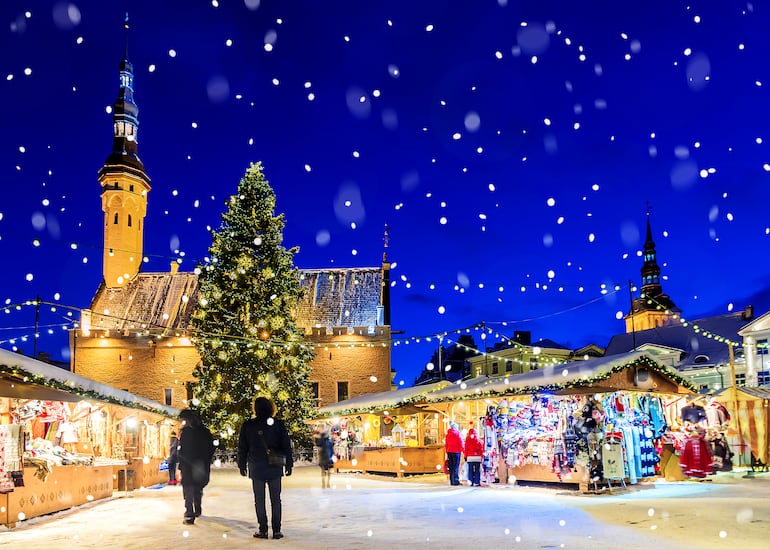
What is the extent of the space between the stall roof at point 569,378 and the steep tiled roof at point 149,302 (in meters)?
25.6

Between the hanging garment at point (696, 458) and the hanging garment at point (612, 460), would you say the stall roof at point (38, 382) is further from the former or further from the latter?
the hanging garment at point (696, 458)

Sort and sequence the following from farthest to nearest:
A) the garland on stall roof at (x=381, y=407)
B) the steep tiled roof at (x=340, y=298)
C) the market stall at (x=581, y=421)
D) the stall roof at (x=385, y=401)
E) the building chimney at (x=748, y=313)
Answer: the building chimney at (x=748, y=313) → the steep tiled roof at (x=340, y=298) → the stall roof at (x=385, y=401) → the garland on stall roof at (x=381, y=407) → the market stall at (x=581, y=421)

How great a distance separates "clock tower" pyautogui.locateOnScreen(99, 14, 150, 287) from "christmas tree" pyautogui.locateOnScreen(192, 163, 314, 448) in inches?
603

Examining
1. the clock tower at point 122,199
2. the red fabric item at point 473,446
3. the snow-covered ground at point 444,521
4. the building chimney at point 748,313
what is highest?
the clock tower at point 122,199

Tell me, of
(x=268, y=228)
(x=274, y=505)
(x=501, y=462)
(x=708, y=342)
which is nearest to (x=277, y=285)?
(x=268, y=228)

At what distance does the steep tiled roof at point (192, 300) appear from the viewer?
41.1 metres

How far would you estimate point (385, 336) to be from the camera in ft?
131

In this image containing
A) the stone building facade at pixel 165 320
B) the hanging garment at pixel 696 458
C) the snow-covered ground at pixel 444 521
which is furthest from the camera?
the stone building facade at pixel 165 320

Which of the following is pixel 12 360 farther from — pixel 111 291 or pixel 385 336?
pixel 111 291

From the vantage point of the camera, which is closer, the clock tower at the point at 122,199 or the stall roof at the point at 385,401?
the stall roof at the point at 385,401

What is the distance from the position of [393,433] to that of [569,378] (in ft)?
44.0

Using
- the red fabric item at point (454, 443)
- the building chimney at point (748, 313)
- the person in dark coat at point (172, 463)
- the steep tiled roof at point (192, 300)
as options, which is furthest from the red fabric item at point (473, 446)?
the building chimney at point (748, 313)

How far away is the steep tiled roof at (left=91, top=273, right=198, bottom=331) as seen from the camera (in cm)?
4153

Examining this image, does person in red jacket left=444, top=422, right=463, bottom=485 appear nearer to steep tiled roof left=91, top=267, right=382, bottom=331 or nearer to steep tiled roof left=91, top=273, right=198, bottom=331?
steep tiled roof left=91, top=267, right=382, bottom=331
